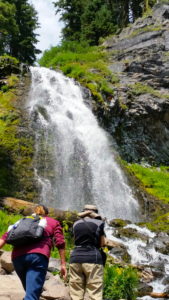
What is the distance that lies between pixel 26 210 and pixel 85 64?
1820 cm

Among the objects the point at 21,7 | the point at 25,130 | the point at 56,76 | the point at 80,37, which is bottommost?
the point at 25,130

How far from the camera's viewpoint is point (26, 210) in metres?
10.5

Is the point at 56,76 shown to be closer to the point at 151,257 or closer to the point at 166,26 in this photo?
the point at 166,26

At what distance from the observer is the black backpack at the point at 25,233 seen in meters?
3.81

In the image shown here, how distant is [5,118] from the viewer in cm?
1584

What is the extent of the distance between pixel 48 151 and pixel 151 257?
22.8 ft

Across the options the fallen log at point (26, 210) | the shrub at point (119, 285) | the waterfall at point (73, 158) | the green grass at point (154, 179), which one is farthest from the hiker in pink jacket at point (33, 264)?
the green grass at point (154, 179)

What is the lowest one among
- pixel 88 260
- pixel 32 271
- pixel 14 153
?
pixel 14 153

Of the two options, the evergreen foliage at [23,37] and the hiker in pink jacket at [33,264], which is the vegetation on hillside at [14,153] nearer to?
the hiker in pink jacket at [33,264]

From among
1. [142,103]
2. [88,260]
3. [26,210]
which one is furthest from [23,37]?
[88,260]

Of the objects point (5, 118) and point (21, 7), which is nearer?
point (5, 118)

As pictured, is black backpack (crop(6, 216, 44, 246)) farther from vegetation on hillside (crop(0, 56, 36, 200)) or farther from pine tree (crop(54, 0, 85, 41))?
pine tree (crop(54, 0, 85, 41))

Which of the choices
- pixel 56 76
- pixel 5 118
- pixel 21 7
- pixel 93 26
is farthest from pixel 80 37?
pixel 5 118

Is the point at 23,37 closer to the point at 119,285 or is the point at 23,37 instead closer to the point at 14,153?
the point at 14,153
